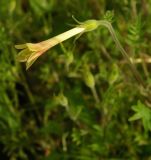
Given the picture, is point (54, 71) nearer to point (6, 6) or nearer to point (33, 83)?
point (33, 83)

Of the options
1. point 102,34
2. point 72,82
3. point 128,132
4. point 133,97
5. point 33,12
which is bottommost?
point 128,132

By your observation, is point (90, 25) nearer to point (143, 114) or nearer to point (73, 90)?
point (143, 114)

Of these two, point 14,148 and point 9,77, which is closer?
point 9,77

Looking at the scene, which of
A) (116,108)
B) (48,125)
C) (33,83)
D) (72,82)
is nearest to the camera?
(116,108)

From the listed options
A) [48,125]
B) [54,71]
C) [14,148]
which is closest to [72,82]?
[54,71]

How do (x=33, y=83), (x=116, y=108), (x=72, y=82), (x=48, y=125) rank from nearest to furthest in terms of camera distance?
1. (x=116, y=108)
2. (x=48, y=125)
3. (x=72, y=82)
4. (x=33, y=83)

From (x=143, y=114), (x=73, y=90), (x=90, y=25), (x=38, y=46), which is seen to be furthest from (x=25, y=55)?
(x=73, y=90)

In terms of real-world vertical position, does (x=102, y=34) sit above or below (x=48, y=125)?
above

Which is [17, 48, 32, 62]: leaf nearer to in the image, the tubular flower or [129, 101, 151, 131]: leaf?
the tubular flower
